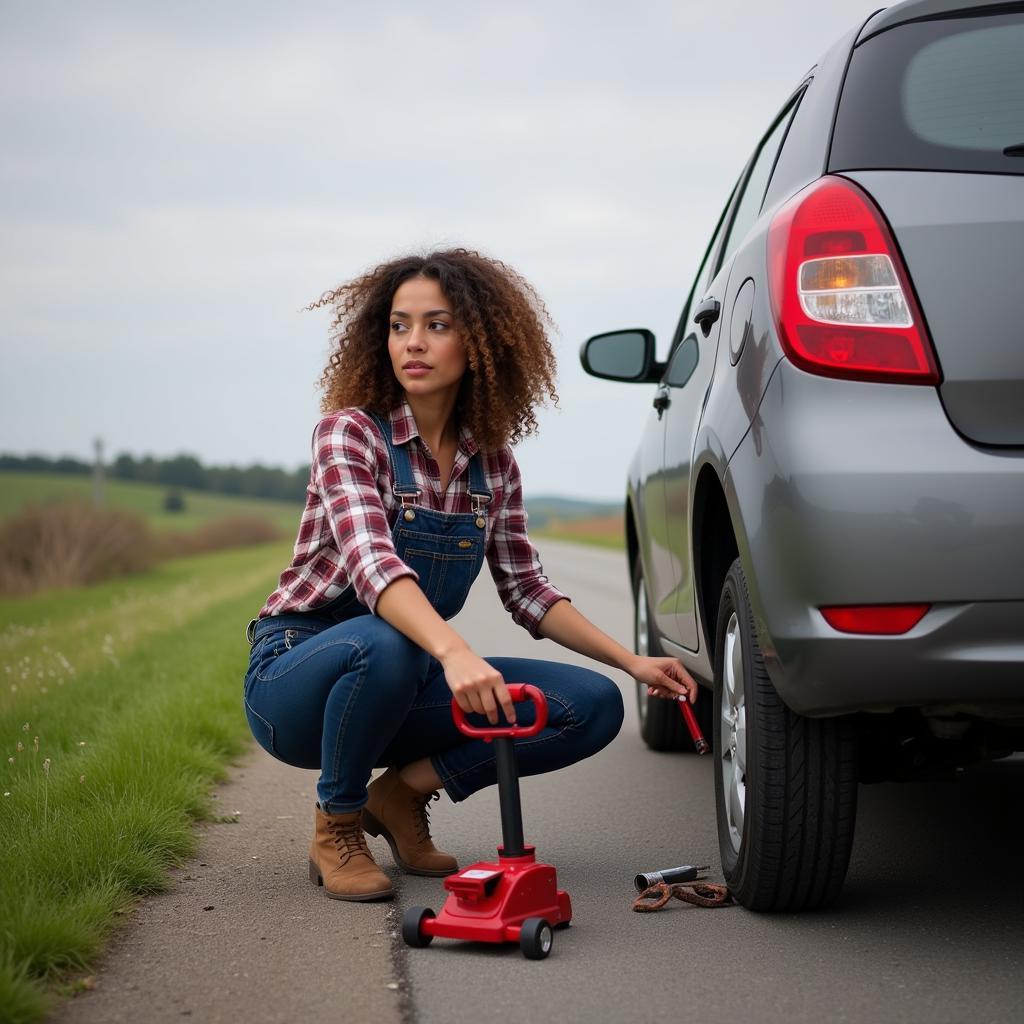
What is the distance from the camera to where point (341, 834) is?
11.6 ft

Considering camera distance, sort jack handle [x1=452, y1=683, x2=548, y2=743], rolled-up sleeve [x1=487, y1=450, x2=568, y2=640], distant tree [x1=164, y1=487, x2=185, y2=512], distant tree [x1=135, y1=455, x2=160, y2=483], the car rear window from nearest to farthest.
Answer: the car rear window < jack handle [x1=452, y1=683, x2=548, y2=743] < rolled-up sleeve [x1=487, y1=450, x2=568, y2=640] < distant tree [x1=164, y1=487, x2=185, y2=512] < distant tree [x1=135, y1=455, x2=160, y2=483]

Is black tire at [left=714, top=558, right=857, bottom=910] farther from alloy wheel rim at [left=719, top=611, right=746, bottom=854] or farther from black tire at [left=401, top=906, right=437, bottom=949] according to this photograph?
black tire at [left=401, top=906, right=437, bottom=949]

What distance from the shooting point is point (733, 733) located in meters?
3.35

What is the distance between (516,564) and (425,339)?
700mm

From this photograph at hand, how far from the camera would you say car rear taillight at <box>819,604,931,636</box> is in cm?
257

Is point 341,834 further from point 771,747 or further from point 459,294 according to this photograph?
point 459,294

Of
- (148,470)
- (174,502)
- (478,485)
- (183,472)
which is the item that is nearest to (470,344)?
(478,485)

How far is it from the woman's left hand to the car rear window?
1.37 metres

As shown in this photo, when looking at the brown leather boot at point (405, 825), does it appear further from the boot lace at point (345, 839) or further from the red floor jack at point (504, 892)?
the red floor jack at point (504, 892)

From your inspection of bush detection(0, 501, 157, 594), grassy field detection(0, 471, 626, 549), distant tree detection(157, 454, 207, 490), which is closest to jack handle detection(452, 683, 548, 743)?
bush detection(0, 501, 157, 594)

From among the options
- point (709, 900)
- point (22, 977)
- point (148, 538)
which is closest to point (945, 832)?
point (709, 900)

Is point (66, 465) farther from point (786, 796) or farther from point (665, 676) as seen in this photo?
point (786, 796)

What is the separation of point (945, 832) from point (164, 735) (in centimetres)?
299

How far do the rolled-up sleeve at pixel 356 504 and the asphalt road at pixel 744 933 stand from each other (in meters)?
0.83
